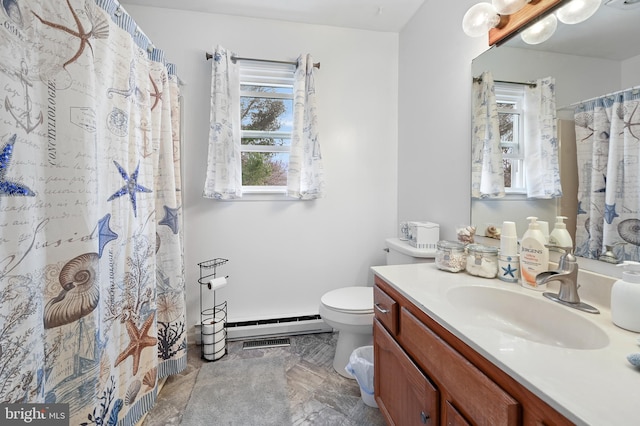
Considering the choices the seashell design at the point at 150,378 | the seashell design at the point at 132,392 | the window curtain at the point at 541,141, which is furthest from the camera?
the seashell design at the point at 150,378

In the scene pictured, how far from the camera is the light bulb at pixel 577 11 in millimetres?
862

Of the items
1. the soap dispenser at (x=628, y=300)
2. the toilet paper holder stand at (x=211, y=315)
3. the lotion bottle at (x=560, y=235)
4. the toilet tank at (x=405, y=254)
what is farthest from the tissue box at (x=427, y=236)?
the toilet paper holder stand at (x=211, y=315)

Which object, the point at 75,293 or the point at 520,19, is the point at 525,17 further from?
the point at 75,293

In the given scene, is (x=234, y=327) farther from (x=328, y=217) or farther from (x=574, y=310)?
(x=574, y=310)

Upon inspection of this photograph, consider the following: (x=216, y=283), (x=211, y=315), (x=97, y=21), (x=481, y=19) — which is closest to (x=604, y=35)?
(x=481, y=19)

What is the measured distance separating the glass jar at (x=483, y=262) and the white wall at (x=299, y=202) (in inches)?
42.6

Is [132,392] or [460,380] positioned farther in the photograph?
[132,392]

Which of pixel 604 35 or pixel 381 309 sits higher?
pixel 604 35

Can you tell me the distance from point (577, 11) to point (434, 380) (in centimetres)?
134

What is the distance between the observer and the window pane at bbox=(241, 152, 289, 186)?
205 cm

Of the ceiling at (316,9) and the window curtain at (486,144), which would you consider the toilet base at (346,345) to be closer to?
the window curtain at (486,144)

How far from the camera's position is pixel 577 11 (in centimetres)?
89

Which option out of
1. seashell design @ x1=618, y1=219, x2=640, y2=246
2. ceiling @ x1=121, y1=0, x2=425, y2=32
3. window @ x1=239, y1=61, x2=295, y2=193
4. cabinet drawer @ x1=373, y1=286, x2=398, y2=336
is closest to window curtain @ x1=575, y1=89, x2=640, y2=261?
seashell design @ x1=618, y1=219, x2=640, y2=246

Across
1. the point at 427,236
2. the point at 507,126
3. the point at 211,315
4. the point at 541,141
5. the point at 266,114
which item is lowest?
the point at 211,315
